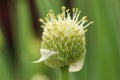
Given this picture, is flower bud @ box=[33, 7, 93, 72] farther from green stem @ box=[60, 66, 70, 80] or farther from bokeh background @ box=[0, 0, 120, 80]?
bokeh background @ box=[0, 0, 120, 80]

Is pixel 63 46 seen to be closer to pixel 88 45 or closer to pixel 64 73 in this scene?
pixel 64 73

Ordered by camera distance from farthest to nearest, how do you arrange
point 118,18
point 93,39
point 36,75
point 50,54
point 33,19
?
point 33,19 → point 36,75 → point 93,39 → point 118,18 → point 50,54

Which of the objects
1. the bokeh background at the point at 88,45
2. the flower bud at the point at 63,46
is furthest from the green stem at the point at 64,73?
the bokeh background at the point at 88,45

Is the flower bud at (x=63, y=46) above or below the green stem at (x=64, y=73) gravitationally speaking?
above

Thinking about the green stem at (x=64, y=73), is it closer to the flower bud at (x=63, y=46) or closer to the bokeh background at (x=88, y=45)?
the flower bud at (x=63, y=46)

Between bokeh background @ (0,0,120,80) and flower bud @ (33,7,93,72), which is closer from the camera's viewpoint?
flower bud @ (33,7,93,72)

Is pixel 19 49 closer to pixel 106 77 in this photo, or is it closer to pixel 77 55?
pixel 106 77

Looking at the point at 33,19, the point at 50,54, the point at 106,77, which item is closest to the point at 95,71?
the point at 106,77

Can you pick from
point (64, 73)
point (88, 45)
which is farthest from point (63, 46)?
point (88, 45)

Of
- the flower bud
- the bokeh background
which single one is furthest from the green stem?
the bokeh background

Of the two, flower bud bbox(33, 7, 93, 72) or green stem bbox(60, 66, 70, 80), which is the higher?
flower bud bbox(33, 7, 93, 72)

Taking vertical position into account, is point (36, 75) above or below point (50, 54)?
below
